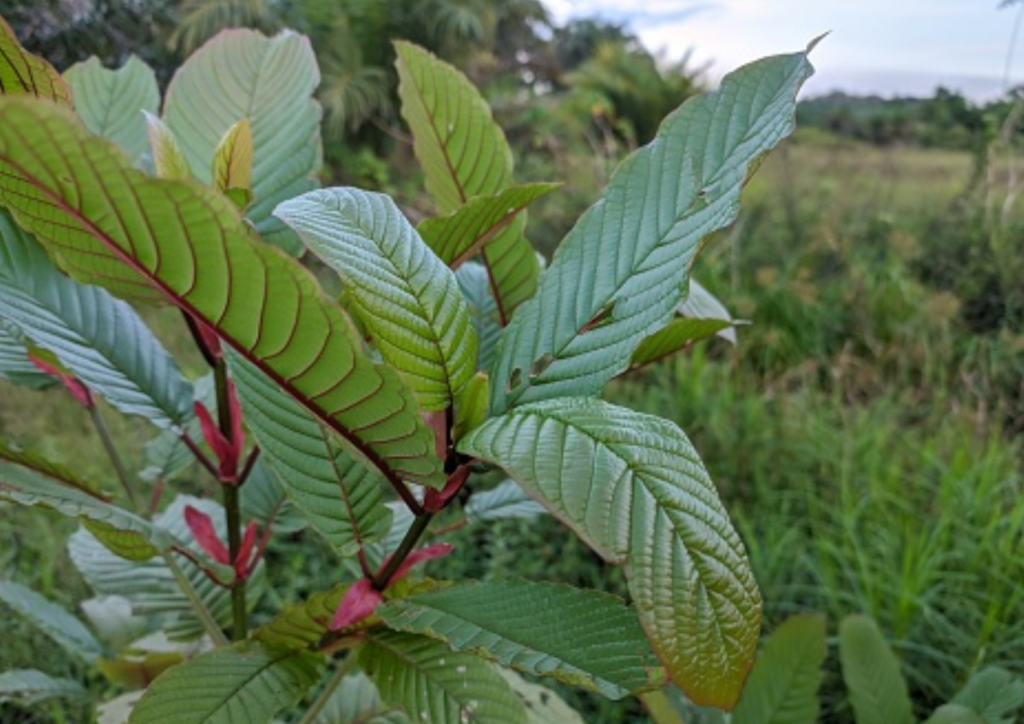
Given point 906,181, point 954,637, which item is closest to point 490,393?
point 954,637

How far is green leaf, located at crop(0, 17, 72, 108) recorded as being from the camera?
1.44ft

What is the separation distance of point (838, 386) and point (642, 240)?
237cm

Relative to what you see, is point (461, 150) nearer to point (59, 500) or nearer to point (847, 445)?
point (59, 500)

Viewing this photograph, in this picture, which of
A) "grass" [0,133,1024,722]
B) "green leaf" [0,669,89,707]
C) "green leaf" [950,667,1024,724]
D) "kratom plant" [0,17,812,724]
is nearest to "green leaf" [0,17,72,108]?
"kratom plant" [0,17,812,724]

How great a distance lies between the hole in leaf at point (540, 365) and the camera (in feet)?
1.58

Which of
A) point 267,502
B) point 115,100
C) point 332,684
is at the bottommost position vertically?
point 332,684

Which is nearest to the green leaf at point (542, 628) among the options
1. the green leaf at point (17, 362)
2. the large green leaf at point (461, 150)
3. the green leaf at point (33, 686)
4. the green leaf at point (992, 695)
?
the large green leaf at point (461, 150)

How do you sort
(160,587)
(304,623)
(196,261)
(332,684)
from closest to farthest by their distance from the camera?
(196,261)
(304,623)
(332,684)
(160,587)

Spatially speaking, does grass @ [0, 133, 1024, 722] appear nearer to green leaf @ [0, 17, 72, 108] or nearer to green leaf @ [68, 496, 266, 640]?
green leaf @ [68, 496, 266, 640]

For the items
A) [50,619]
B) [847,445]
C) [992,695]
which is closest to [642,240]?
[50,619]

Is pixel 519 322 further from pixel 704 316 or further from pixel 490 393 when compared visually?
pixel 704 316

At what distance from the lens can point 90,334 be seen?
2.07ft

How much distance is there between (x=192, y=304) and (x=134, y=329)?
1.03 ft

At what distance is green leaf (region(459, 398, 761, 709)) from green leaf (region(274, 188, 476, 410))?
71 millimetres
